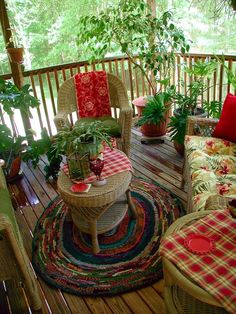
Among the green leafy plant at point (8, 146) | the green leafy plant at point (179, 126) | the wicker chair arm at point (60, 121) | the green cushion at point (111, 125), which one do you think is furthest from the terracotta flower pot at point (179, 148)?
the green leafy plant at point (8, 146)

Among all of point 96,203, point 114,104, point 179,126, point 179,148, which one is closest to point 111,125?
point 114,104

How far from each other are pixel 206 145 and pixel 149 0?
2.69m

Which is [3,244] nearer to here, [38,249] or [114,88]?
[38,249]

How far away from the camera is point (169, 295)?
1.14 metres

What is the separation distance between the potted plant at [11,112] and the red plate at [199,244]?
2.04m

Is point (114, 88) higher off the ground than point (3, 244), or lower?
higher

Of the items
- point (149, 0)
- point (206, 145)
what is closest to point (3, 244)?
point (206, 145)

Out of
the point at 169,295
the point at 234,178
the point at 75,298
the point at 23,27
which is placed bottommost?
the point at 75,298

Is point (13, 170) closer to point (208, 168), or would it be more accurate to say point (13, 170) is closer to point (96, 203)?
point (96, 203)

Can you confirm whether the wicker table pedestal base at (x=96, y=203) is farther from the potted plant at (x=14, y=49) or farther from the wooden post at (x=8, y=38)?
the potted plant at (x=14, y=49)

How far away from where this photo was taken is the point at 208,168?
185 centimetres

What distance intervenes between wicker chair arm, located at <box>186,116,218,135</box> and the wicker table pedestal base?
28.1 inches

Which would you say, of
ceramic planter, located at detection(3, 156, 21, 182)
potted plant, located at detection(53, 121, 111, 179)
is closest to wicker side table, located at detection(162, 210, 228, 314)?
potted plant, located at detection(53, 121, 111, 179)

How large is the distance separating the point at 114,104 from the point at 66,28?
366 centimetres
